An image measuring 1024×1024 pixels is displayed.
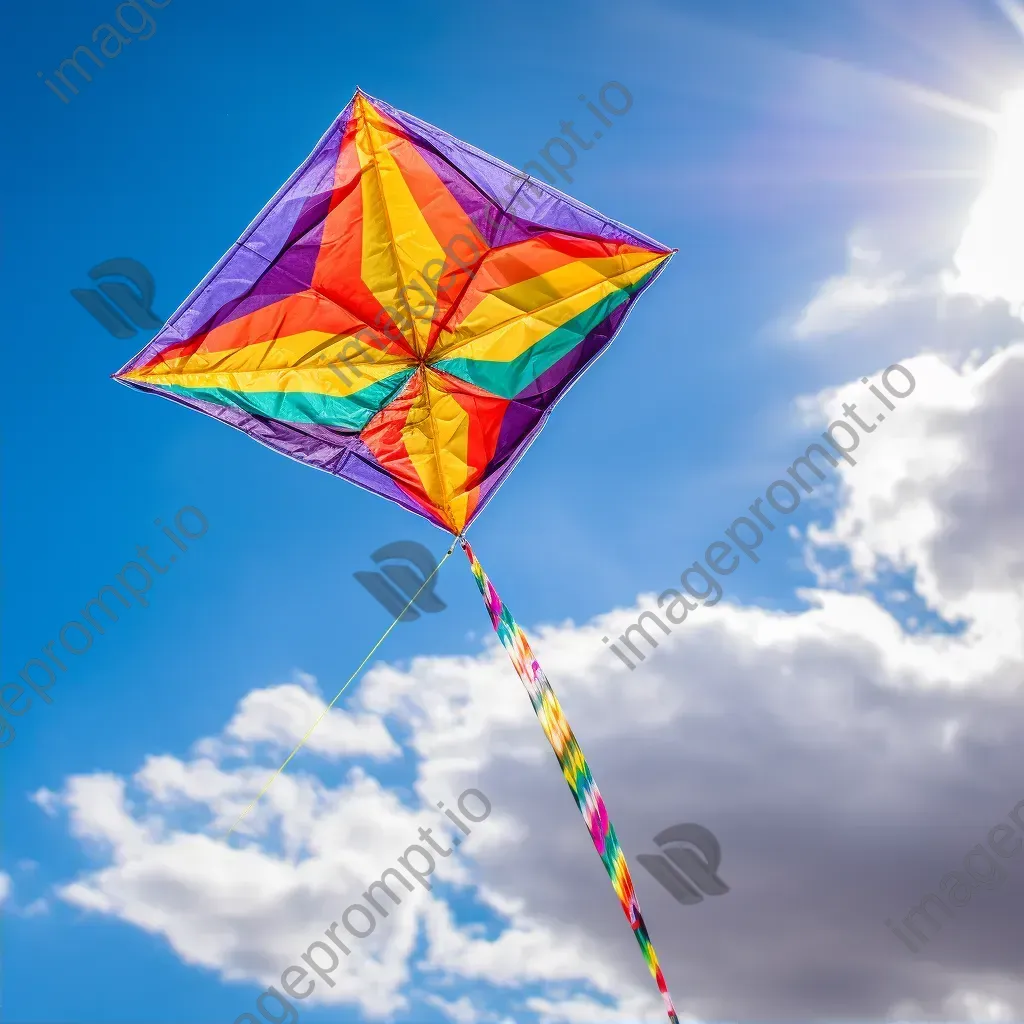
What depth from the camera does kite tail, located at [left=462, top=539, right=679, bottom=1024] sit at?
7.02 meters

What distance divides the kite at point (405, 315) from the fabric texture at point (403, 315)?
14 millimetres

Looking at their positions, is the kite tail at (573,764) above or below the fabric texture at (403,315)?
below

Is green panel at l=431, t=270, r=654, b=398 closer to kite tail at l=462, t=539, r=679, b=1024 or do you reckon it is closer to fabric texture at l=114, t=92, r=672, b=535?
fabric texture at l=114, t=92, r=672, b=535

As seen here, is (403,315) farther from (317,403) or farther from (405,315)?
(317,403)

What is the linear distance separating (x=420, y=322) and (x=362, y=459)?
1.55 m

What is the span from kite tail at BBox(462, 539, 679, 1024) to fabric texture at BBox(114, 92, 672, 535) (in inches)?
69.4

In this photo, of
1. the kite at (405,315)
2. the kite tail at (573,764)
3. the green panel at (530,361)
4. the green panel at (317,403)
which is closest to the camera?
the kite tail at (573,764)

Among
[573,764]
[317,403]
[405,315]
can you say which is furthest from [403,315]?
[573,764]

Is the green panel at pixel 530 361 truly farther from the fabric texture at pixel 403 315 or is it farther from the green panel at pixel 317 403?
the green panel at pixel 317 403

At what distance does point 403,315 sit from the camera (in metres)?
8.70

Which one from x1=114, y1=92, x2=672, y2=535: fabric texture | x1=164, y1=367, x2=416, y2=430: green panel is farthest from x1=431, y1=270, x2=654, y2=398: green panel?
x1=164, y1=367, x2=416, y2=430: green panel

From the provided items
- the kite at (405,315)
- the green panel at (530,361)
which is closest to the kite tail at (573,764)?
the kite at (405,315)

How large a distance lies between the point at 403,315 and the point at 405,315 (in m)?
0.02

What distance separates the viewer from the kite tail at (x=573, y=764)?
276 inches
